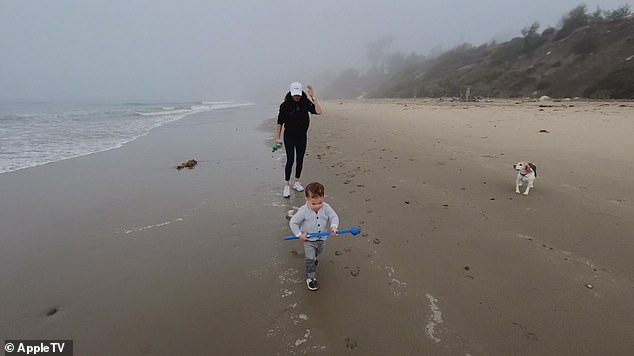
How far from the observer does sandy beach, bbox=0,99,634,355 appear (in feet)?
7.37

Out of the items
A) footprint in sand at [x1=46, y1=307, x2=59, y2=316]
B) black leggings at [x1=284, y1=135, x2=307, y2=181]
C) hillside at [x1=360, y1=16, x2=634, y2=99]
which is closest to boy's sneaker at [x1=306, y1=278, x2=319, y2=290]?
footprint in sand at [x1=46, y1=307, x2=59, y2=316]

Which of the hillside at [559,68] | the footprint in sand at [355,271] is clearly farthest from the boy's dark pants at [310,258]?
the hillside at [559,68]

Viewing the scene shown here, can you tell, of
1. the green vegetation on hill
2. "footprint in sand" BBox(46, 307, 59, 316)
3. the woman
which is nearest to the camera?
"footprint in sand" BBox(46, 307, 59, 316)

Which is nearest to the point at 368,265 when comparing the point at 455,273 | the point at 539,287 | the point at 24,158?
the point at 455,273

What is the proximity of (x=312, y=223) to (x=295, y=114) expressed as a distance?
2.64 metres

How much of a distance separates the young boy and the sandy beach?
0.17m

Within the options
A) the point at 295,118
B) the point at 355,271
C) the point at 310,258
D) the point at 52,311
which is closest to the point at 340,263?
the point at 355,271

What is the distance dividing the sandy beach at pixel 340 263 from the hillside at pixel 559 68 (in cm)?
2903

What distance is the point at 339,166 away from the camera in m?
6.87

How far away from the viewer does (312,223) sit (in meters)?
2.96

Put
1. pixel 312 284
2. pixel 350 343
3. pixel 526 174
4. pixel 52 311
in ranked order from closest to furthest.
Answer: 1. pixel 350 343
2. pixel 52 311
3. pixel 312 284
4. pixel 526 174

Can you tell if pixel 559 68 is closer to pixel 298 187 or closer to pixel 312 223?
pixel 298 187

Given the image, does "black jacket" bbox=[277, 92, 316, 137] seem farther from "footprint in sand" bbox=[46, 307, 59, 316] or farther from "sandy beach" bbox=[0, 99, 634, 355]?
"footprint in sand" bbox=[46, 307, 59, 316]

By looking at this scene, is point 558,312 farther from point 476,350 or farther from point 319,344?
point 319,344
